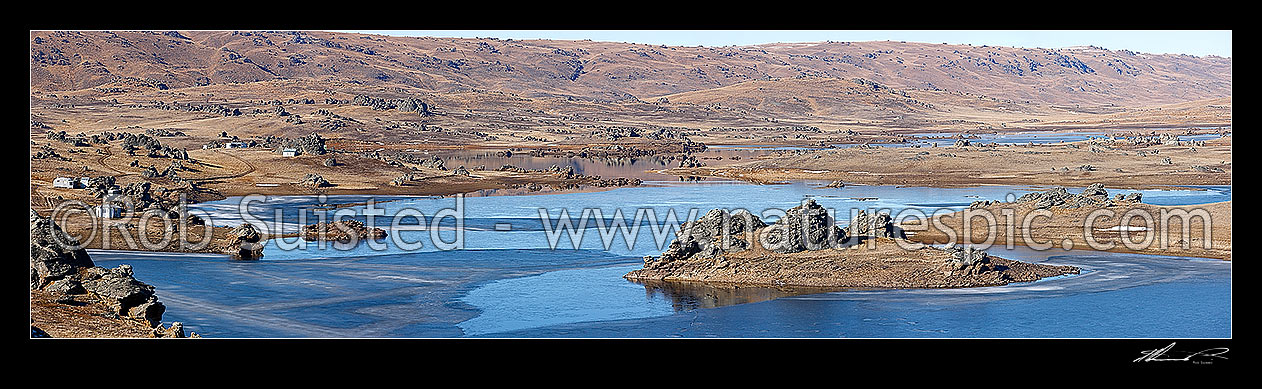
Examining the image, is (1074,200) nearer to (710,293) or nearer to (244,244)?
(710,293)

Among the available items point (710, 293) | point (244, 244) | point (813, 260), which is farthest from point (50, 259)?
point (813, 260)

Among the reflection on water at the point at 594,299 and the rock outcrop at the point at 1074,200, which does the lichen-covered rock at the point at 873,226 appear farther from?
the rock outcrop at the point at 1074,200

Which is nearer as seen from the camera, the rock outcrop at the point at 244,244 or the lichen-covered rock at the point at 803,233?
the lichen-covered rock at the point at 803,233

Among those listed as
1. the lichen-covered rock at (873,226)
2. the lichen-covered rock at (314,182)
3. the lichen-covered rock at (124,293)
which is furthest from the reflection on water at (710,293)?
the lichen-covered rock at (314,182)

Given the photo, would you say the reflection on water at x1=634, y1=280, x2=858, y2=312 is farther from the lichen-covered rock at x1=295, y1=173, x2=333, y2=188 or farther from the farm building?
the lichen-covered rock at x1=295, y1=173, x2=333, y2=188

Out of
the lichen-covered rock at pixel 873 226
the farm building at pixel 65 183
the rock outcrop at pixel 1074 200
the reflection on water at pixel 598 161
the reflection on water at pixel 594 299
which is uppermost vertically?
the reflection on water at pixel 598 161
